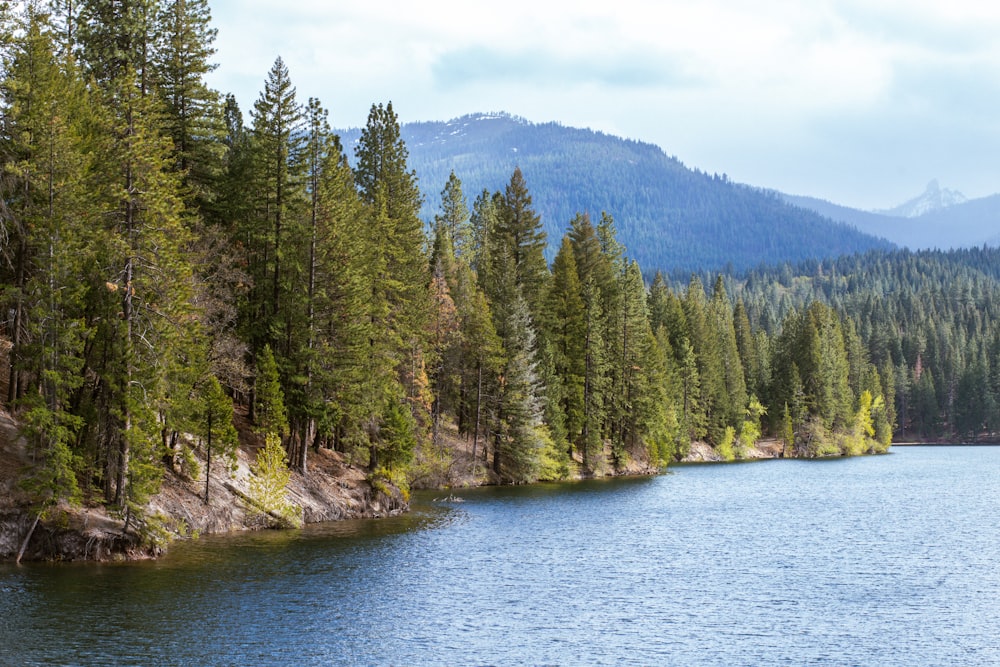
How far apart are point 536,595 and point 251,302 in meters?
27.9

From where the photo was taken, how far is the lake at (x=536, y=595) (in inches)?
1047

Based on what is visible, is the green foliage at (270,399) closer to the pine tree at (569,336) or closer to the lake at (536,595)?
the lake at (536,595)

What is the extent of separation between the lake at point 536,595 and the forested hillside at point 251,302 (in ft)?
19.3

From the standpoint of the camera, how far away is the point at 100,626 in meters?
27.5

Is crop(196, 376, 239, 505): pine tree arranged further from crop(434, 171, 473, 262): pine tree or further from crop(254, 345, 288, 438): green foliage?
crop(434, 171, 473, 262): pine tree

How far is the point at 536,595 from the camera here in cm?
3416

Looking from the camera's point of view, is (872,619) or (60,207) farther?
(60,207)

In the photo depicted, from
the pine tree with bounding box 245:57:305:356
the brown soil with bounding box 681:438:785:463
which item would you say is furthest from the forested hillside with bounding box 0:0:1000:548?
→ the brown soil with bounding box 681:438:785:463

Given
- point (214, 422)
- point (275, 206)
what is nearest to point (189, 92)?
point (275, 206)

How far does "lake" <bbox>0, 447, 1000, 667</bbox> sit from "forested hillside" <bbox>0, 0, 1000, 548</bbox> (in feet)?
19.3

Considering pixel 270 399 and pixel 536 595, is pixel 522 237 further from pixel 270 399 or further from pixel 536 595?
pixel 536 595

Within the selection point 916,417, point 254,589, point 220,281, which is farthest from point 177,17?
point 916,417

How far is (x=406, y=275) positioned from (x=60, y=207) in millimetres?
28784

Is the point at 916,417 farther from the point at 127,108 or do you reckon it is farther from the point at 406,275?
the point at 127,108
